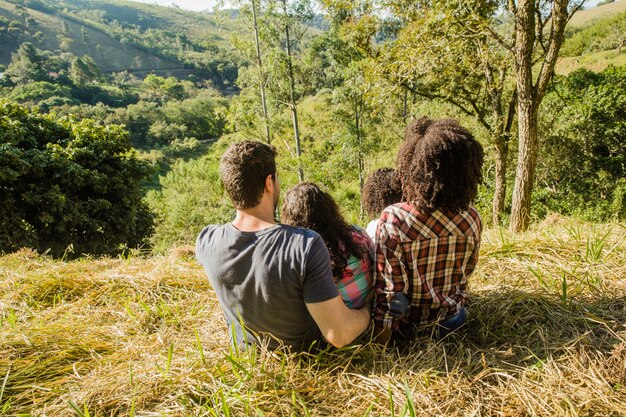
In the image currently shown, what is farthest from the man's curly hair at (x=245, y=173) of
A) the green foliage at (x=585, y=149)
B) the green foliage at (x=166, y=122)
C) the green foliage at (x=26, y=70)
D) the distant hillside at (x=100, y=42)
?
the distant hillside at (x=100, y=42)

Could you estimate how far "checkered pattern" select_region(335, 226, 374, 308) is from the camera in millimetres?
1937

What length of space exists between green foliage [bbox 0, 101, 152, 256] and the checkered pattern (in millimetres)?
8878

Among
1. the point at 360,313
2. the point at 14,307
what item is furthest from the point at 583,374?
the point at 14,307

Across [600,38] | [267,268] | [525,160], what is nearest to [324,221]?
[267,268]

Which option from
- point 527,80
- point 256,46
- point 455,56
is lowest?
point 527,80

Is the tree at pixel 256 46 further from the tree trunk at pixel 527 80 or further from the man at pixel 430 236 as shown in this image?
the man at pixel 430 236

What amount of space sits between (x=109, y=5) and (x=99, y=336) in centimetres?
22288

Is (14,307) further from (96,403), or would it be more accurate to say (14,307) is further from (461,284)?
(461,284)

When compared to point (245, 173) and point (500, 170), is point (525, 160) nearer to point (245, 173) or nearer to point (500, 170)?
point (500, 170)

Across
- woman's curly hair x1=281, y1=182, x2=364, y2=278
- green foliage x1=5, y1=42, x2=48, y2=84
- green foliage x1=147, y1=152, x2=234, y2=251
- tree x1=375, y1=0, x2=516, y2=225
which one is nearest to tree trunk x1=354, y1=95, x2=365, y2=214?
tree x1=375, y1=0, x2=516, y2=225

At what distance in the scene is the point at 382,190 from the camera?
8.23ft

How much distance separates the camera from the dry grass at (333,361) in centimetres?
143

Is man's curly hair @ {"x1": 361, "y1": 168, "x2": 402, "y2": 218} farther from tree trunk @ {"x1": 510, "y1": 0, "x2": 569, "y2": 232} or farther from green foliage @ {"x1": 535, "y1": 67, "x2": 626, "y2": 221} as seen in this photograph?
green foliage @ {"x1": 535, "y1": 67, "x2": 626, "y2": 221}

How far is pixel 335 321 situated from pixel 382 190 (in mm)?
1173
